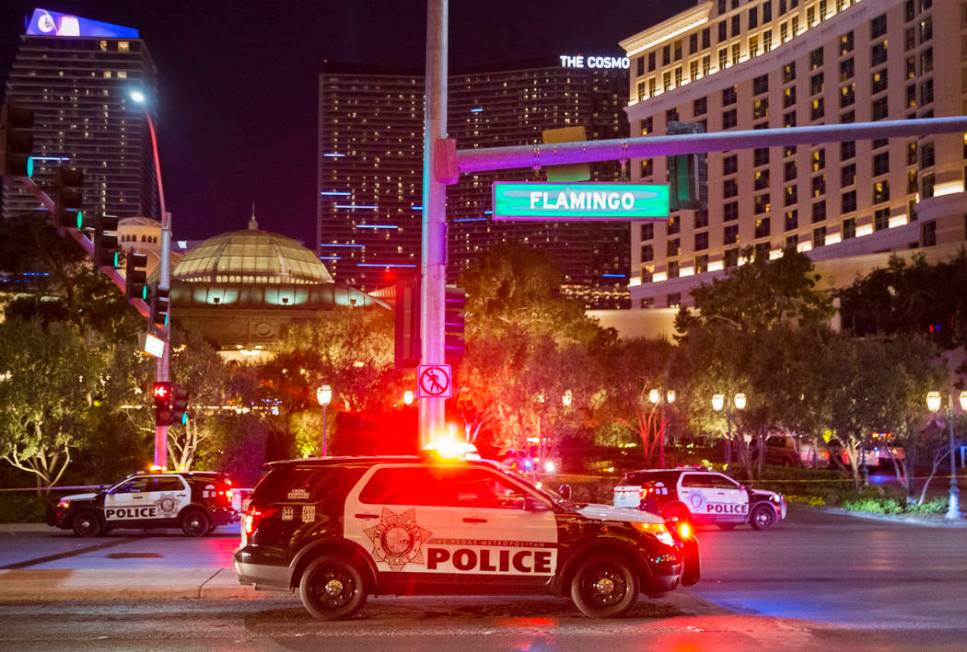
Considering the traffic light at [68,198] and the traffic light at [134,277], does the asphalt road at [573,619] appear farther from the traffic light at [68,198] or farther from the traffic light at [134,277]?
the traffic light at [134,277]

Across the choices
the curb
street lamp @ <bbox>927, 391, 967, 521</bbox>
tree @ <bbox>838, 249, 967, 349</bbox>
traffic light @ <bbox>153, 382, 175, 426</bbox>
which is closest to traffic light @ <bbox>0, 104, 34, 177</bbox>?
traffic light @ <bbox>153, 382, 175, 426</bbox>

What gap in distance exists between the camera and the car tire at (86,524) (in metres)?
25.2

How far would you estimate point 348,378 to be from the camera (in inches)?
2167


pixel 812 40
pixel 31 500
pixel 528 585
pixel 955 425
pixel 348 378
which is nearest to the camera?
pixel 528 585

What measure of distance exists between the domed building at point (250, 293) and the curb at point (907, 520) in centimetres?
Result: 6376

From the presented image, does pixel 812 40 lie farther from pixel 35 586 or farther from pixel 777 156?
pixel 35 586

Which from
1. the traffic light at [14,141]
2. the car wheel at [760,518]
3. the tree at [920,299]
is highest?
the tree at [920,299]

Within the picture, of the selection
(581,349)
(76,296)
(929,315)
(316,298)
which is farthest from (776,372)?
(316,298)

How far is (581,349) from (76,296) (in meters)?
29.8

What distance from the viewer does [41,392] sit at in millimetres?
34562

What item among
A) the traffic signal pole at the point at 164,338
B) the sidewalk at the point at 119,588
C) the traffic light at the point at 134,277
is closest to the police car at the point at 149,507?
the traffic signal pole at the point at 164,338

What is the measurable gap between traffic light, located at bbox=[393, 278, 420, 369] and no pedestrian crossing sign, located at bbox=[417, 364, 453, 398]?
0.44 meters

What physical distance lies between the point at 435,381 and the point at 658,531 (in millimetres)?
3869

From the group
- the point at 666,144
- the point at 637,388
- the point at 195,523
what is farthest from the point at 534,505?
the point at 637,388
